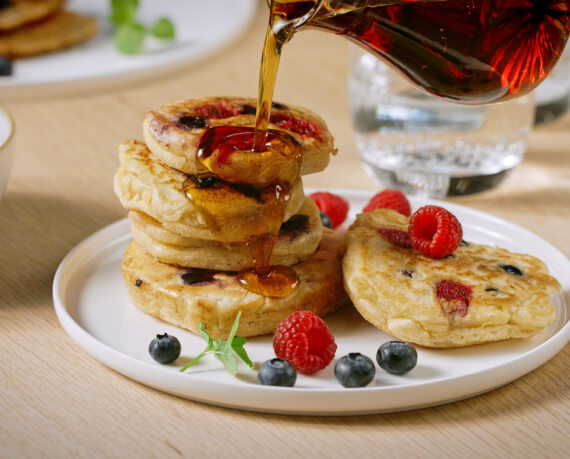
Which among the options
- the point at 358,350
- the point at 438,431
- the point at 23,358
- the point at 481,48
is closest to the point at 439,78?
the point at 481,48

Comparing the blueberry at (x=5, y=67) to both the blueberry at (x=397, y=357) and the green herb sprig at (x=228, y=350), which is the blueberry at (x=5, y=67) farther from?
the blueberry at (x=397, y=357)

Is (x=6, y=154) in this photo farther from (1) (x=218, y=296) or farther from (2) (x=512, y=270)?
(2) (x=512, y=270)

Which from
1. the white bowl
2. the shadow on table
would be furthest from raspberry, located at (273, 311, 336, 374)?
the white bowl

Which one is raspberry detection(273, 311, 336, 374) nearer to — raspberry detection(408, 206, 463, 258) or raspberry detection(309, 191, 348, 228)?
raspberry detection(408, 206, 463, 258)

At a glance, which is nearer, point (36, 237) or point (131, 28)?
point (36, 237)

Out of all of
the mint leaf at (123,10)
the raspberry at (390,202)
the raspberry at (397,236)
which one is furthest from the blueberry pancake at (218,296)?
the mint leaf at (123,10)

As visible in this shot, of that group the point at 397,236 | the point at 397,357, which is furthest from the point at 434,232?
the point at 397,357

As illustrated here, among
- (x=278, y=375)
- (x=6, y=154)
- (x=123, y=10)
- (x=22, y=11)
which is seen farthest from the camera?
(x=123, y=10)
